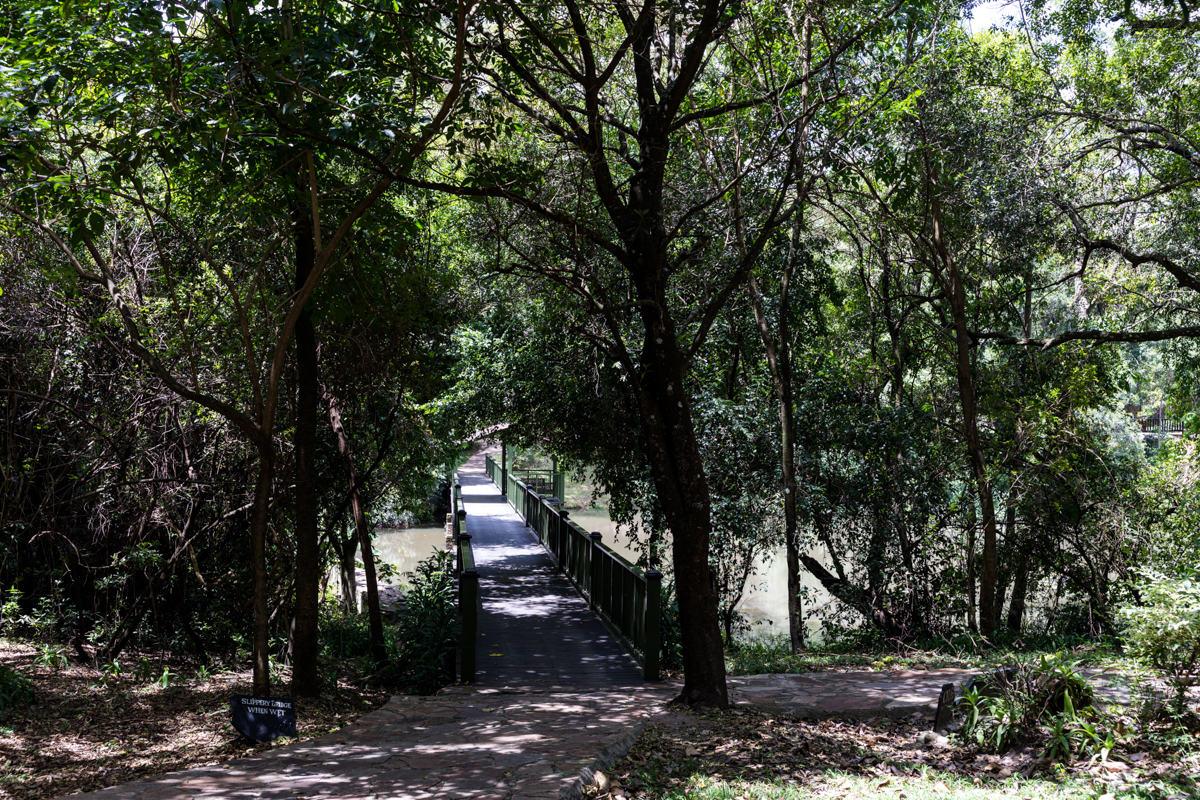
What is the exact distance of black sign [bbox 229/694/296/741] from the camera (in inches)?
241

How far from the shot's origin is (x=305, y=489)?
27.0ft

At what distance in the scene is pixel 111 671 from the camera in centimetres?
892

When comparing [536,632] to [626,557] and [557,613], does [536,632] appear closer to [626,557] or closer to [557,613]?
[557,613]

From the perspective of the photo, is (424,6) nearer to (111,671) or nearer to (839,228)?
(111,671)

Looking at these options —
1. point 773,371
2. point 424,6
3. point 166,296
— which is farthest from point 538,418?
point 424,6

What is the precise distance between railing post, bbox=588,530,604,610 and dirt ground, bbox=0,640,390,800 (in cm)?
388

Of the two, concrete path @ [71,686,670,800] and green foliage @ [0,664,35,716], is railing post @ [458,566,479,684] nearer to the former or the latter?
concrete path @ [71,686,670,800]

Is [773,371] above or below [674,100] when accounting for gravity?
below

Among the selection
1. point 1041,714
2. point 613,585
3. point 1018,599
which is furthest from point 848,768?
point 1018,599

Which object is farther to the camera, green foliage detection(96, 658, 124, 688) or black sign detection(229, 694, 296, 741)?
green foliage detection(96, 658, 124, 688)

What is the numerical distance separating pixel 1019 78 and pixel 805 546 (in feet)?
27.1

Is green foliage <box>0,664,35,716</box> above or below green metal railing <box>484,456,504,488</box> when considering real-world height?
below

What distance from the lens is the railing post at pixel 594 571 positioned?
1242cm

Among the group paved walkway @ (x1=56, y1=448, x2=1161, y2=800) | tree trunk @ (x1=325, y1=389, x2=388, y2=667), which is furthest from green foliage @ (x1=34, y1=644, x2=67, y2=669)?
paved walkway @ (x1=56, y1=448, x2=1161, y2=800)
